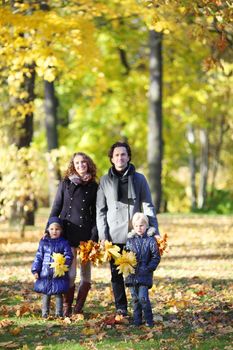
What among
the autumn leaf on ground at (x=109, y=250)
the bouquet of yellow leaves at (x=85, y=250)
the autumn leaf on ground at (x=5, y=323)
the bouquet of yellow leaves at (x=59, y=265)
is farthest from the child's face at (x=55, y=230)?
the autumn leaf on ground at (x=5, y=323)

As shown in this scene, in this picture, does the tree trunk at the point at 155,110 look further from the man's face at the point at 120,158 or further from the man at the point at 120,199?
the man's face at the point at 120,158

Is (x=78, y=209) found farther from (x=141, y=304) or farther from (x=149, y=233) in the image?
(x=141, y=304)

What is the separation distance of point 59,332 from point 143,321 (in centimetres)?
101

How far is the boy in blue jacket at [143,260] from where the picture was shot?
786cm

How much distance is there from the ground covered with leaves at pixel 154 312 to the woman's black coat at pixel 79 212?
950 millimetres

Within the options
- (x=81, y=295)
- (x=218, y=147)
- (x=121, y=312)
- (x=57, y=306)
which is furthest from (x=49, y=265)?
(x=218, y=147)

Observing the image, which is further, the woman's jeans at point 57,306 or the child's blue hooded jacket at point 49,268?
the woman's jeans at point 57,306

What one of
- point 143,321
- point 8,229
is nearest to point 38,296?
point 143,321

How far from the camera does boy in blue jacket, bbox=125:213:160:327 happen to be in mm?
7855

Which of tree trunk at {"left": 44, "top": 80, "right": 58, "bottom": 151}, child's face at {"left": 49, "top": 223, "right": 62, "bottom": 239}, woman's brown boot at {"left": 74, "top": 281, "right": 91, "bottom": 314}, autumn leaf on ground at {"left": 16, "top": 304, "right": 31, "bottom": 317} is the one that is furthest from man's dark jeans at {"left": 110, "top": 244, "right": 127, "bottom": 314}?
tree trunk at {"left": 44, "top": 80, "right": 58, "bottom": 151}

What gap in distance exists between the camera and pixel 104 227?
8.30m

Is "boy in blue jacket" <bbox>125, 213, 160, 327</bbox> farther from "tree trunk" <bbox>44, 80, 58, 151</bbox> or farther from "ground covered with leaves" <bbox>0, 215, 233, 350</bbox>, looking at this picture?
"tree trunk" <bbox>44, 80, 58, 151</bbox>

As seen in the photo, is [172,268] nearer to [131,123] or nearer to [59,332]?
[59,332]

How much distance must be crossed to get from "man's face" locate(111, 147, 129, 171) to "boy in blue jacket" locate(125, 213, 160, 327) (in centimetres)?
62
